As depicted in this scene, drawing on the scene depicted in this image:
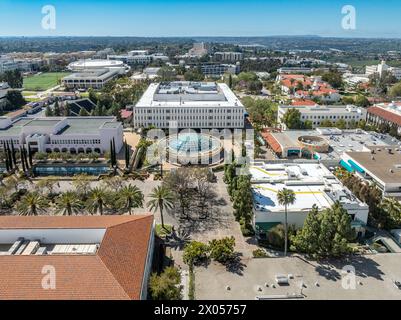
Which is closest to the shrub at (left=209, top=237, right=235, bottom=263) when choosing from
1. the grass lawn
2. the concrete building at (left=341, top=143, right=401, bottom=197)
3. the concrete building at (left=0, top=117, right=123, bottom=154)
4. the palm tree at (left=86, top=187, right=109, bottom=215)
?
the palm tree at (left=86, top=187, right=109, bottom=215)

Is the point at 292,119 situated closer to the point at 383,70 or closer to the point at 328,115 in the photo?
the point at 328,115

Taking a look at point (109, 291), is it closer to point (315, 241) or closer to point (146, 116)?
point (315, 241)

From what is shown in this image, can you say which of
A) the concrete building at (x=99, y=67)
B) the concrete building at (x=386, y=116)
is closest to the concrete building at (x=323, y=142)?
the concrete building at (x=386, y=116)

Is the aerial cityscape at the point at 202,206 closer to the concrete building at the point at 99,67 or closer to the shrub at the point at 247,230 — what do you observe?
the shrub at the point at 247,230

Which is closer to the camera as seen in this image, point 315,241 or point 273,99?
point 315,241

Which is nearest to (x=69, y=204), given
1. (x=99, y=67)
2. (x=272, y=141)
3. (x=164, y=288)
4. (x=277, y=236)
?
(x=164, y=288)

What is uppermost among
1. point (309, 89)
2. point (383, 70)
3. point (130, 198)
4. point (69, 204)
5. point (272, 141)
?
point (383, 70)
